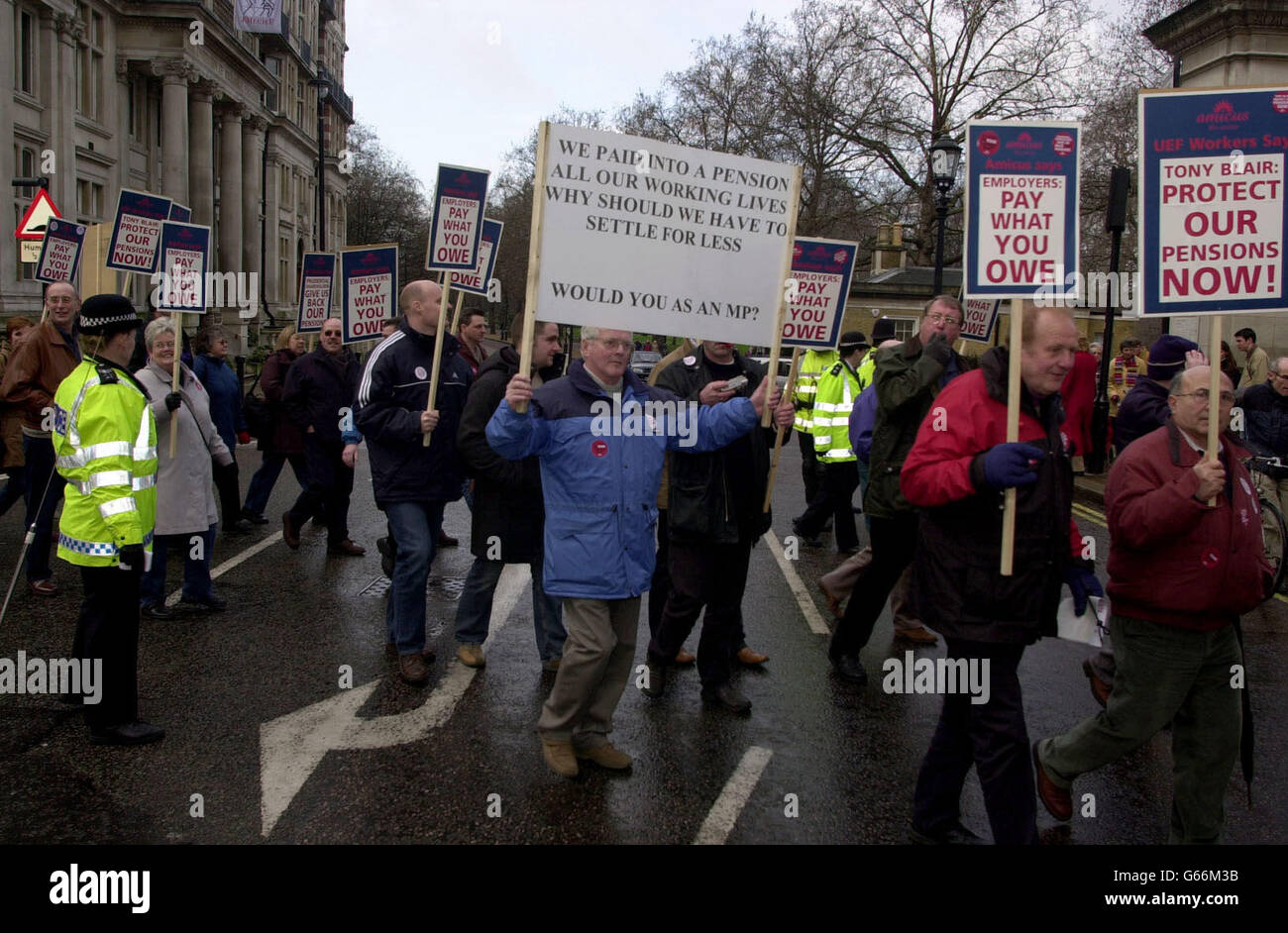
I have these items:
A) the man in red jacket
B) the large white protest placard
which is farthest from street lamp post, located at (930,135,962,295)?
the man in red jacket

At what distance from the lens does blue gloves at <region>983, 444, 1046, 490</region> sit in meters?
3.61

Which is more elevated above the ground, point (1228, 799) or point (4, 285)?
point (4, 285)

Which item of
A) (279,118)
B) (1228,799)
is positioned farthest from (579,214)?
(279,118)

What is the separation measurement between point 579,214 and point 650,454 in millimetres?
1044

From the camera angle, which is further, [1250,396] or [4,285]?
[4,285]

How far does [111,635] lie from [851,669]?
371 cm

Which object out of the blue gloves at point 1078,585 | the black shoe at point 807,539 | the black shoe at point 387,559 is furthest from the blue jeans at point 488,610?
the black shoe at point 807,539

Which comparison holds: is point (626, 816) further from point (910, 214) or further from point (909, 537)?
point (910, 214)

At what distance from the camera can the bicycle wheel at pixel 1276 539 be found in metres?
8.20

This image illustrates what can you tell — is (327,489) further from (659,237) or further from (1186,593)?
(1186,593)

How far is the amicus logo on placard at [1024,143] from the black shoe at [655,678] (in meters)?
3.09

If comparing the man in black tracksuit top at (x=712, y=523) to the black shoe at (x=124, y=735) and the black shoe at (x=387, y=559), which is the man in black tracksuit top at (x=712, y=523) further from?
the black shoe at (x=387, y=559)
